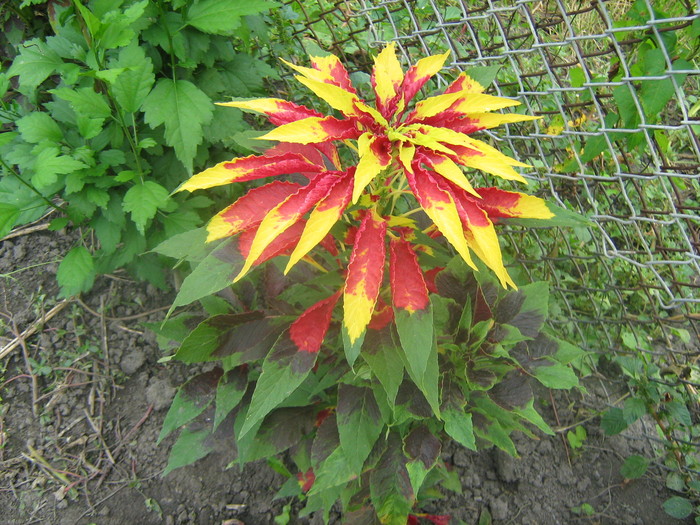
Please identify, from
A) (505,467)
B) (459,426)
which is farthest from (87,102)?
(505,467)

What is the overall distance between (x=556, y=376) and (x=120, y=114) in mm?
1586

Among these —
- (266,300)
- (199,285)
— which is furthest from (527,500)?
(199,285)

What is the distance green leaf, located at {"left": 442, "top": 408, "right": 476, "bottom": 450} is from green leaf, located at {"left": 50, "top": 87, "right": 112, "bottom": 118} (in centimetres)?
137

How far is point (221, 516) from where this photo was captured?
6.17 ft

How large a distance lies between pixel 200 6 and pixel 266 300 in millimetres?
998

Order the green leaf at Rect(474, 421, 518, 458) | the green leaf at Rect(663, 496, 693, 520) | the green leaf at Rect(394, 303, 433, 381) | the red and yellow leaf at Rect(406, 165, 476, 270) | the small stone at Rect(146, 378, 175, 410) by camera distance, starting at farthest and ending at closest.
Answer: the small stone at Rect(146, 378, 175, 410) → the green leaf at Rect(663, 496, 693, 520) → the green leaf at Rect(474, 421, 518, 458) → the green leaf at Rect(394, 303, 433, 381) → the red and yellow leaf at Rect(406, 165, 476, 270)

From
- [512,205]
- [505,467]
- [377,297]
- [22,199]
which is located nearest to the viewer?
[377,297]

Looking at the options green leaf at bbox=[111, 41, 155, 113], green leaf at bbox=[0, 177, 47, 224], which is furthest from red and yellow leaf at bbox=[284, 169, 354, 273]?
green leaf at bbox=[0, 177, 47, 224]

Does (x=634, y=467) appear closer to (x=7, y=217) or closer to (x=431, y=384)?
(x=431, y=384)

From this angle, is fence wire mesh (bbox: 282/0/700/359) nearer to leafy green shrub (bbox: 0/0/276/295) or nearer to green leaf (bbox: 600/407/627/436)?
green leaf (bbox: 600/407/627/436)

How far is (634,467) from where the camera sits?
1809 millimetres

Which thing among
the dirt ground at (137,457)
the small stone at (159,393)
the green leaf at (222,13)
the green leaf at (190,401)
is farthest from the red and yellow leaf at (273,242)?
the small stone at (159,393)

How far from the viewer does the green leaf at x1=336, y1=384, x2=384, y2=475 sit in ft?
4.34

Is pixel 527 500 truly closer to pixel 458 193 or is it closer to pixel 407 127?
pixel 458 193
